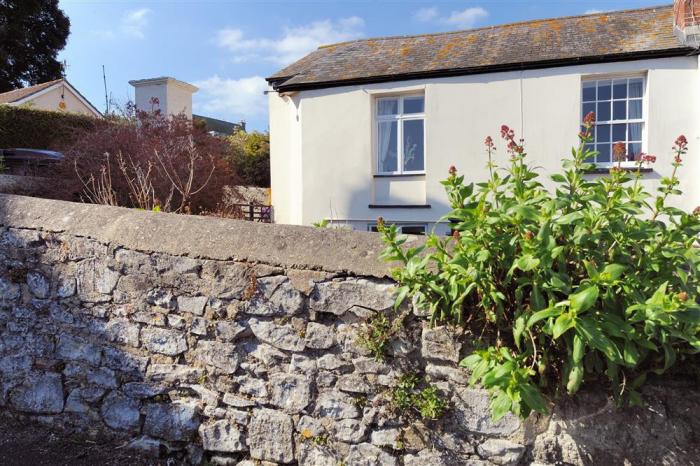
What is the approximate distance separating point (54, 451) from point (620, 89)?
10.5m

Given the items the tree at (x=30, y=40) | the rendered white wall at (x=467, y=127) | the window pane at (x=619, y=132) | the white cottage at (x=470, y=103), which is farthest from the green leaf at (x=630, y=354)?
the tree at (x=30, y=40)

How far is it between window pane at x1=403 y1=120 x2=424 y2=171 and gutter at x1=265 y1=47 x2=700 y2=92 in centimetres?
102

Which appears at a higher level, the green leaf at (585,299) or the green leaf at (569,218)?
the green leaf at (569,218)

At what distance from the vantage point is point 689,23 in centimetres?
914

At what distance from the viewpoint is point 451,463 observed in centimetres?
287

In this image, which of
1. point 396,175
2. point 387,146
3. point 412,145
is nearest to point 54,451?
point 396,175

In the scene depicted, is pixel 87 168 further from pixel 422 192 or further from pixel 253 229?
pixel 422 192

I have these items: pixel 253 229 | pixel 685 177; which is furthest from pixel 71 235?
pixel 685 177

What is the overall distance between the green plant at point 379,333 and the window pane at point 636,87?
909 centimetres

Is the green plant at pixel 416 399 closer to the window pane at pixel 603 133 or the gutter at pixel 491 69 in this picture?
the gutter at pixel 491 69

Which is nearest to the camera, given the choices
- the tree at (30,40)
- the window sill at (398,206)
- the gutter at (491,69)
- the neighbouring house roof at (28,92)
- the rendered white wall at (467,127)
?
the gutter at (491,69)

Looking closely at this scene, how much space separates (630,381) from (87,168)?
6.65m

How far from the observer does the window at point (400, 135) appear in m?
11.2

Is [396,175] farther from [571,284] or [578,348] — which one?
[578,348]
